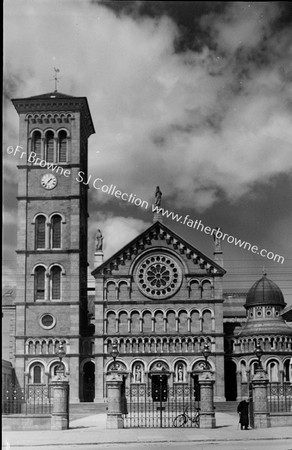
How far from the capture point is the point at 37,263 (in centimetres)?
5953

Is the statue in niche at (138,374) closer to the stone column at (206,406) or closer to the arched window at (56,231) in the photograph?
the arched window at (56,231)

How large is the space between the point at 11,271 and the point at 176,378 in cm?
1634

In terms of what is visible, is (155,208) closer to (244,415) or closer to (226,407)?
(226,407)

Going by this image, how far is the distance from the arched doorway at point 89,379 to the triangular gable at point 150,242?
7.57m

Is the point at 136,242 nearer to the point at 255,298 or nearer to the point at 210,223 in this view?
the point at 210,223

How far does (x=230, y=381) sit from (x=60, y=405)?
29.9 meters

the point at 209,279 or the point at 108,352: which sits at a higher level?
the point at 209,279

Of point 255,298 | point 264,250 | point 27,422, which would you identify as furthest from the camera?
point 255,298

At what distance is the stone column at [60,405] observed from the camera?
1282 inches

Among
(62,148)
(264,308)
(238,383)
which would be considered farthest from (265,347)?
(62,148)

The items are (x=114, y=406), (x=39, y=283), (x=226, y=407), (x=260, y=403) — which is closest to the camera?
(x=260, y=403)

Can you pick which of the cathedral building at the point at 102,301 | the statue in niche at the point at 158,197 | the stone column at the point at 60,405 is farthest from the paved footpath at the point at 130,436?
the statue in niche at the point at 158,197

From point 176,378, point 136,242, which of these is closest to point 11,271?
point 136,242

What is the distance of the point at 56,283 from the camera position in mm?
59438
